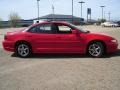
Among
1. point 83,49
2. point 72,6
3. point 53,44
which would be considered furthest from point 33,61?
point 72,6

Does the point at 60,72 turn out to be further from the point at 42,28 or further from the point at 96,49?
the point at 42,28

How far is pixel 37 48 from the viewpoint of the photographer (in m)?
12.6

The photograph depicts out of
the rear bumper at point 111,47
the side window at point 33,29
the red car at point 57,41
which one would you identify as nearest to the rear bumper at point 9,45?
the red car at point 57,41

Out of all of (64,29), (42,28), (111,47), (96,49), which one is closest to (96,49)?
(96,49)

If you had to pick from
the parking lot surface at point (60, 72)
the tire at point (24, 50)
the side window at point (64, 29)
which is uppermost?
the side window at point (64, 29)

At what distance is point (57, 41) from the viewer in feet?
40.7

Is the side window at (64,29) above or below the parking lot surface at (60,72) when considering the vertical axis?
above

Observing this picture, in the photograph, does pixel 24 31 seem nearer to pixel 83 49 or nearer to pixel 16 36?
pixel 16 36

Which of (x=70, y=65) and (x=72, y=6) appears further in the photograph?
(x=72, y=6)

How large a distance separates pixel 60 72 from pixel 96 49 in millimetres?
3448

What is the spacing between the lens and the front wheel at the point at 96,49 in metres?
12.2

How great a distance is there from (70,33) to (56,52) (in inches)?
39.5

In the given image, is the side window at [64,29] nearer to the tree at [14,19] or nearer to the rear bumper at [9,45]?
the rear bumper at [9,45]

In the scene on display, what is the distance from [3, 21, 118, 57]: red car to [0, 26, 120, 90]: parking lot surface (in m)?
0.34
